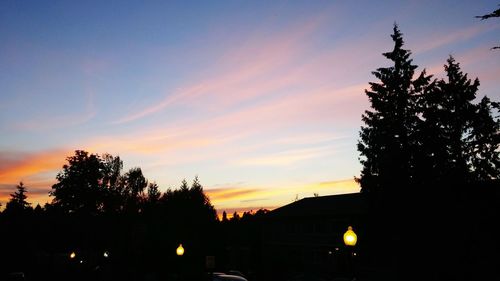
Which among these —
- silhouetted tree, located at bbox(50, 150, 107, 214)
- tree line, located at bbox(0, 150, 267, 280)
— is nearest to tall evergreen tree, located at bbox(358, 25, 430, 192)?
tree line, located at bbox(0, 150, 267, 280)

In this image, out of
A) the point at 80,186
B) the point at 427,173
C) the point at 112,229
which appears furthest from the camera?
the point at 80,186

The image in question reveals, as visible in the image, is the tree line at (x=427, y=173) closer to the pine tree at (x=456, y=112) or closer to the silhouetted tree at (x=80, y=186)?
the pine tree at (x=456, y=112)

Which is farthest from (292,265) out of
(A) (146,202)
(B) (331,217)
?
(A) (146,202)

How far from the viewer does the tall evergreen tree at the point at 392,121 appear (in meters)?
35.9

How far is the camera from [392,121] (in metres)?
37.1

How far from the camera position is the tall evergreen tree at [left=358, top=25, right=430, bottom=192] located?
118 ft

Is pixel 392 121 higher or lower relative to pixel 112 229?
higher

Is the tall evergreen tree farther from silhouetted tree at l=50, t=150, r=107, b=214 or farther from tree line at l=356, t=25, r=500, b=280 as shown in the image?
silhouetted tree at l=50, t=150, r=107, b=214

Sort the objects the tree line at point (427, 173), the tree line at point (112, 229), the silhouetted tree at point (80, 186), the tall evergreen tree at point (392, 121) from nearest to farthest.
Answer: the tree line at point (427, 173)
the tall evergreen tree at point (392, 121)
the tree line at point (112, 229)
the silhouetted tree at point (80, 186)

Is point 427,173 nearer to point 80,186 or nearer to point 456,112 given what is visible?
point 456,112

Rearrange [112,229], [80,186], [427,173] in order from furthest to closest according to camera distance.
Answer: [80,186] < [112,229] < [427,173]

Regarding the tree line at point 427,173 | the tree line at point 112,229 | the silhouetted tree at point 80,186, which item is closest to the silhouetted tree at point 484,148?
the tree line at point 427,173

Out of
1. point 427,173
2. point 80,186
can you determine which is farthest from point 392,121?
point 80,186

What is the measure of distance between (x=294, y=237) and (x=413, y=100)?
23.4 meters
